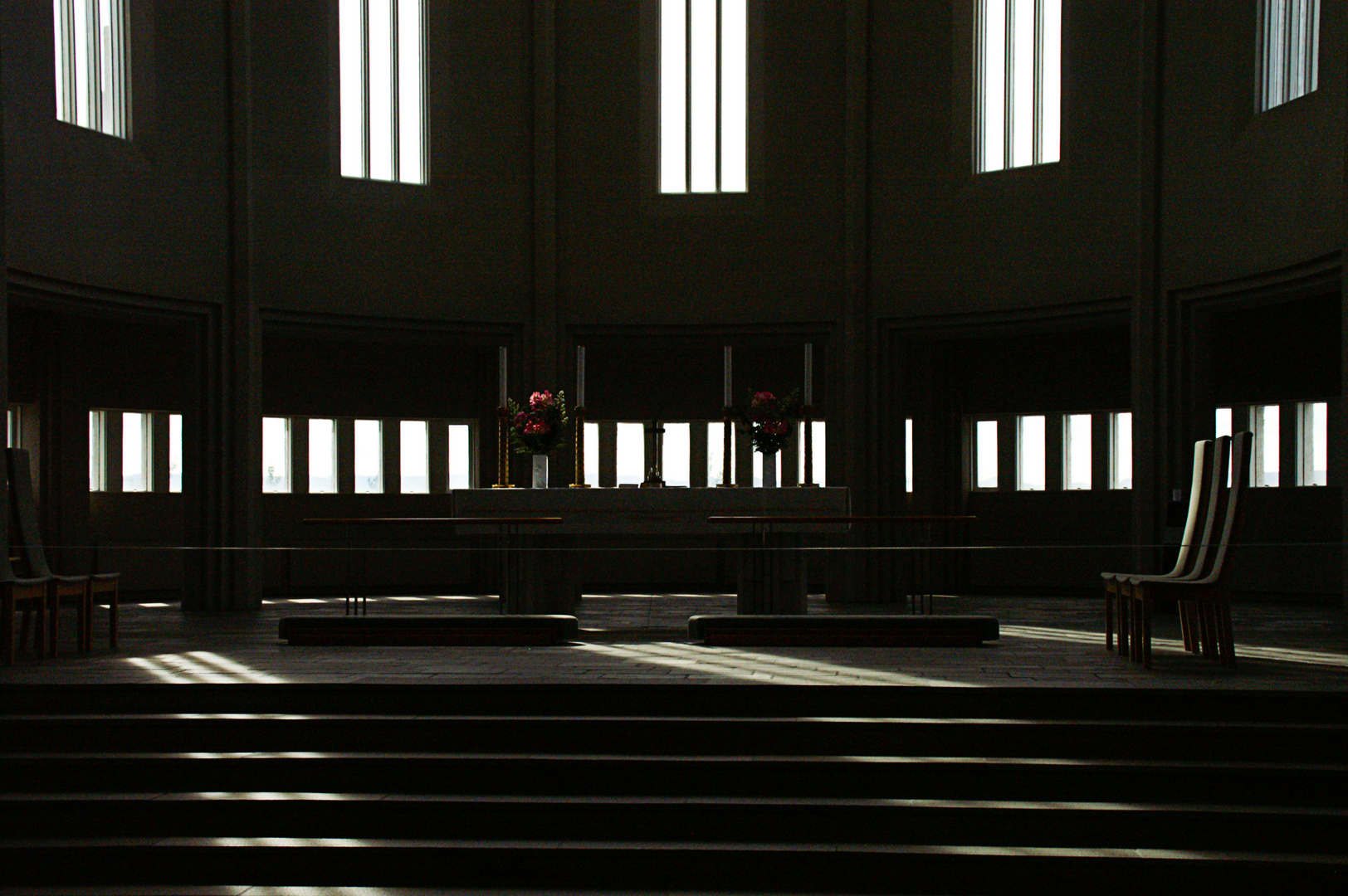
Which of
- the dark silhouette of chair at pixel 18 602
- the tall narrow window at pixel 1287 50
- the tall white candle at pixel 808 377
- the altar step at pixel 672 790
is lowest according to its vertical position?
the altar step at pixel 672 790

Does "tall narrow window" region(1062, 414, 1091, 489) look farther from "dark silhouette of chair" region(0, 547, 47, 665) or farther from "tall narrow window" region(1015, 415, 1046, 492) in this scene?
"dark silhouette of chair" region(0, 547, 47, 665)

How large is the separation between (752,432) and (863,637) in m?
2.18

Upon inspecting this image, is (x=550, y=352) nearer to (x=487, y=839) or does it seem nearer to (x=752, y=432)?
(x=752, y=432)

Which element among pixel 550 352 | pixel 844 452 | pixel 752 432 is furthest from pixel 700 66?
pixel 752 432

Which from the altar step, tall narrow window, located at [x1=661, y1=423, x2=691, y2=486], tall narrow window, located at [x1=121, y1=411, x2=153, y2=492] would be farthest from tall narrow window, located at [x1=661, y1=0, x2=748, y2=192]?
the altar step

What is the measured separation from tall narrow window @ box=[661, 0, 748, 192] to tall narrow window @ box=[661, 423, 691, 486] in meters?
2.92

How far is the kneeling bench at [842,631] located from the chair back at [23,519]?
148 inches

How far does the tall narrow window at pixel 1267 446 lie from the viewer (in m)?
12.9

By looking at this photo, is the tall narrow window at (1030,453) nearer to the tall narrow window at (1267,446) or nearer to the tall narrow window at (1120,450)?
the tall narrow window at (1120,450)

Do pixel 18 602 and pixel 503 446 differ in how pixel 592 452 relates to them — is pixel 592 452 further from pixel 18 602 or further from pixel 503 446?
pixel 18 602

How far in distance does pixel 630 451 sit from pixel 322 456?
3406 millimetres

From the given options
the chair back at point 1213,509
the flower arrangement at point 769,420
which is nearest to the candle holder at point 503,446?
the flower arrangement at point 769,420

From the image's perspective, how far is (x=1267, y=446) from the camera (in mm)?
13031

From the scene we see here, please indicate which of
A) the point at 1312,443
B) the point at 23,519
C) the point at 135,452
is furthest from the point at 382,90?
the point at 1312,443
